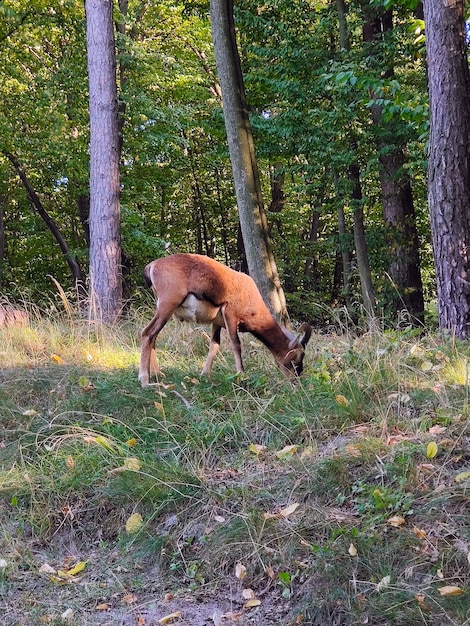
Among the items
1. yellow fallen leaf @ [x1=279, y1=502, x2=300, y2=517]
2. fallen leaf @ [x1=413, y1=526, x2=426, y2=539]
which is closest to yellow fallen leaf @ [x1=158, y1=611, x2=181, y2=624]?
yellow fallen leaf @ [x1=279, y1=502, x2=300, y2=517]

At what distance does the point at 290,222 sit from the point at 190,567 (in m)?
18.9

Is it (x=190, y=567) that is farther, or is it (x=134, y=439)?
(x=134, y=439)

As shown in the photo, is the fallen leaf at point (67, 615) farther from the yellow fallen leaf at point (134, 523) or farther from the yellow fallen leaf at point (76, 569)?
the yellow fallen leaf at point (134, 523)

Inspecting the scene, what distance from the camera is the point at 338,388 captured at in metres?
5.41

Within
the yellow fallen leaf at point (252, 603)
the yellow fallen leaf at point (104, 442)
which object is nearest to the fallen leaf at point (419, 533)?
the yellow fallen leaf at point (252, 603)

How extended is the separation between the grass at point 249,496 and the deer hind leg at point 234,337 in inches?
15.1

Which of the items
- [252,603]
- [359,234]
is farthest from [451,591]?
[359,234]

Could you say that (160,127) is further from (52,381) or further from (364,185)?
(52,381)

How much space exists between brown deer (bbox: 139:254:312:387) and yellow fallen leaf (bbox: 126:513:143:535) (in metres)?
2.30

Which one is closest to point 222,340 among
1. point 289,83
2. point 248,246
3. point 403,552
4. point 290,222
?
point 248,246

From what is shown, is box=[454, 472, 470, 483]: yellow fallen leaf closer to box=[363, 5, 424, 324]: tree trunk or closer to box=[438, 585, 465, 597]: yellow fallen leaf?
box=[438, 585, 465, 597]: yellow fallen leaf

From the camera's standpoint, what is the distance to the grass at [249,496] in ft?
11.1

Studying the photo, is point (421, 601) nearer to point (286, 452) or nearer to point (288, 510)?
point (288, 510)

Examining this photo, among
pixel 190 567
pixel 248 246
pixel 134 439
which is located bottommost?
pixel 190 567
